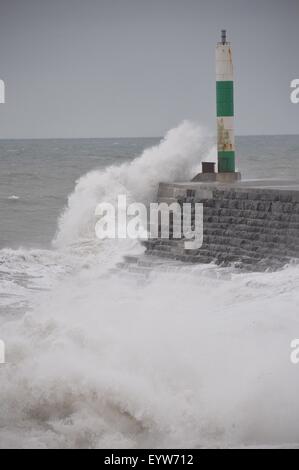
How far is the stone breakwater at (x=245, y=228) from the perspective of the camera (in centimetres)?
1333

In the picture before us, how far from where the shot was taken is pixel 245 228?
558 inches

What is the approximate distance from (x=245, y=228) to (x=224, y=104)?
4.87m

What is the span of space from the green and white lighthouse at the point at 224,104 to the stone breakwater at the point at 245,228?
104 inches

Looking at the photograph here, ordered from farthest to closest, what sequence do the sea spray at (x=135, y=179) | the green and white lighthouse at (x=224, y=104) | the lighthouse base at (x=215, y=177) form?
1. the green and white lighthouse at (x=224, y=104)
2. the sea spray at (x=135, y=179)
3. the lighthouse base at (x=215, y=177)

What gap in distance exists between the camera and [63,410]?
30.2 feet

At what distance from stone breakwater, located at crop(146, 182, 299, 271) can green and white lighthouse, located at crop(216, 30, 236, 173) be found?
2652 millimetres

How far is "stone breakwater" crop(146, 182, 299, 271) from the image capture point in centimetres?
1333

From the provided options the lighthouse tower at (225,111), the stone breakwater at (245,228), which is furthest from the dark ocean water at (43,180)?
the stone breakwater at (245,228)

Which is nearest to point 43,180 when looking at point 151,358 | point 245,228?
point 245,228

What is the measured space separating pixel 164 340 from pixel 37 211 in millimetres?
15258

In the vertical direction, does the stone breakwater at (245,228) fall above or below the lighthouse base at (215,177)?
below

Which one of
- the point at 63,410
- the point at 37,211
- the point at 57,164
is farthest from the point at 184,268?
the point at 57,164

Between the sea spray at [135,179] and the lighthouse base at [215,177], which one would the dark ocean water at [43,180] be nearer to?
the sea spray at [135,179]

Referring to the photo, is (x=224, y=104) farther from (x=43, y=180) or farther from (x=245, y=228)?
(x=43, y=180)
